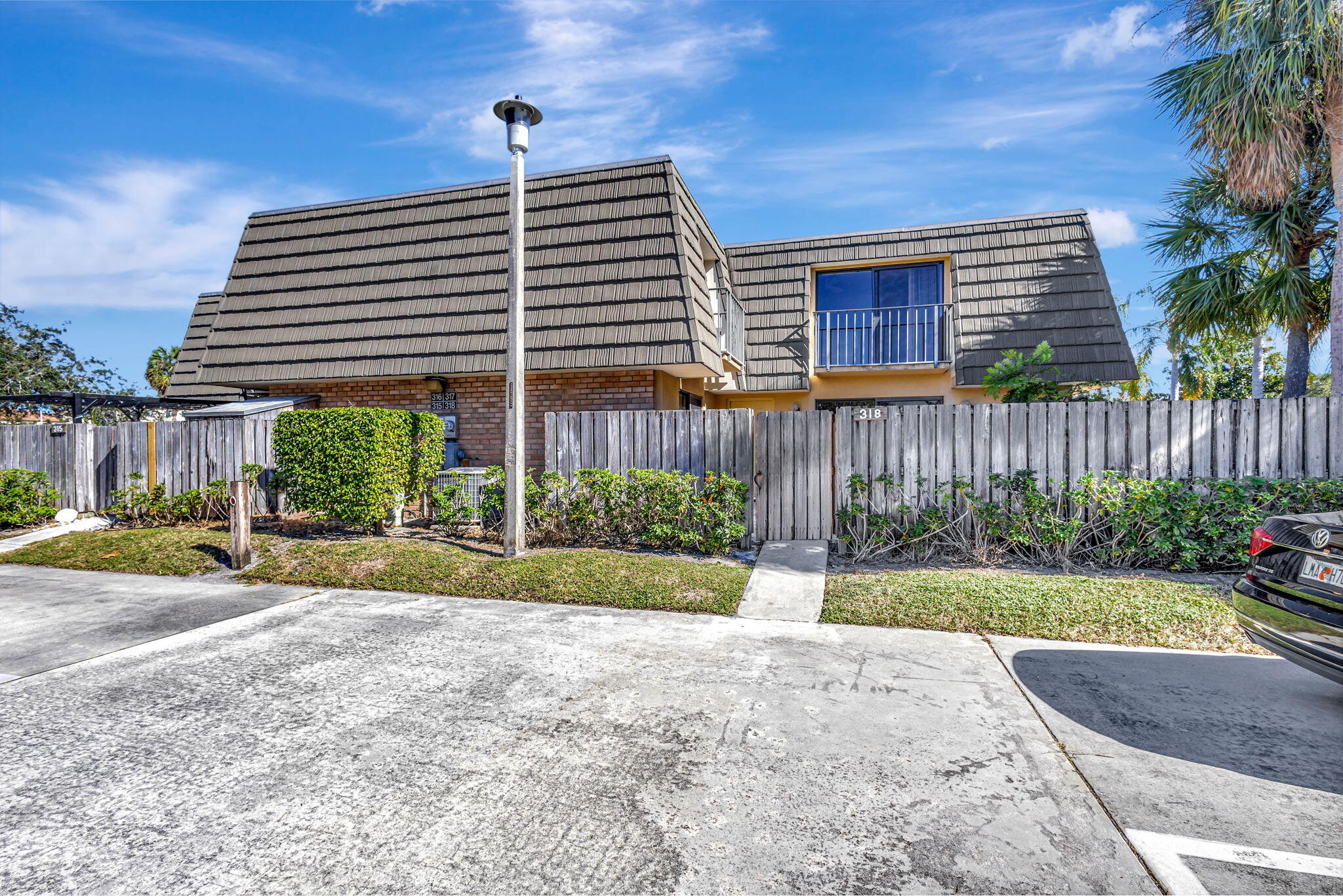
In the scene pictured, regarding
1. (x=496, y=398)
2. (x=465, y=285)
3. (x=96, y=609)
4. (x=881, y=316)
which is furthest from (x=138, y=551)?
(x=881, y=316)

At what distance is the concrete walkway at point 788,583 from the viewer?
18.4 ft

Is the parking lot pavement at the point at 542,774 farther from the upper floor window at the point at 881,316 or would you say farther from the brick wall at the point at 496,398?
the upper floor window at the point at 881,316

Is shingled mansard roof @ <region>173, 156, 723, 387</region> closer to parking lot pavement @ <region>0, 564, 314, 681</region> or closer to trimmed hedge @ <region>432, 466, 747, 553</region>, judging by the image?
trimmed hedge @ <region>432, 466, 747, 553</region>

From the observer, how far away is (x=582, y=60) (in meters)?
7.96

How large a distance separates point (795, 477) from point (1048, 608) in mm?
3196

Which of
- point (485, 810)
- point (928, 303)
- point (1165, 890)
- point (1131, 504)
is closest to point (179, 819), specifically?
point (485, 810)

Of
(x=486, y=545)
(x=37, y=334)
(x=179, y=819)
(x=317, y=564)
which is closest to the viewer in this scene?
(x=179, y=819)

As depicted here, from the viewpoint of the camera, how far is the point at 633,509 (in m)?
7.96

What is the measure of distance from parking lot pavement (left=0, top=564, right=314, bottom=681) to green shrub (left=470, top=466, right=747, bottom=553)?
8.83 ft

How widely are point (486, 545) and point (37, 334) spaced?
2777 centimetres

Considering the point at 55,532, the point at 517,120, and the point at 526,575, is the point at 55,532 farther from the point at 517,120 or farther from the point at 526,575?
the point at 517,120

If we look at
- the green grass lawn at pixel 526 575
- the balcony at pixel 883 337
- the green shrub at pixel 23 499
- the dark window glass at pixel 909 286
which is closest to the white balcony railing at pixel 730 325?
the balcony at pixel 883 337

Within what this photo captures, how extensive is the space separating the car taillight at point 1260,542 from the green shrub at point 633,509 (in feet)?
15.1

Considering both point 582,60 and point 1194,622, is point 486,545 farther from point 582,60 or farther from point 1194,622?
point 1194,622
